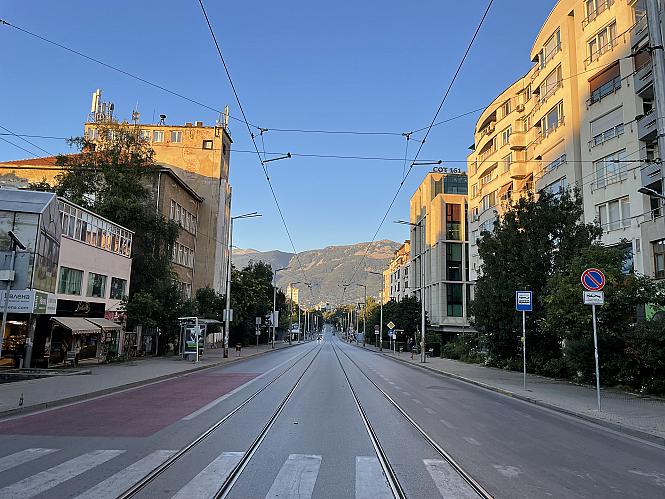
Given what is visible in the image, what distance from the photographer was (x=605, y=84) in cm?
3309

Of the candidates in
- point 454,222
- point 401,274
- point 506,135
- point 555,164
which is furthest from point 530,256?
point 401,274

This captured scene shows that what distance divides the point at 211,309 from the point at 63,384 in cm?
3223

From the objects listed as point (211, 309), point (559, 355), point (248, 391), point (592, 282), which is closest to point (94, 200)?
point (211, 309)

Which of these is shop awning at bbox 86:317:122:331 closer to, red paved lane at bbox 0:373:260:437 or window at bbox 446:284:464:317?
red paved lane at bbox 0:373:260:437

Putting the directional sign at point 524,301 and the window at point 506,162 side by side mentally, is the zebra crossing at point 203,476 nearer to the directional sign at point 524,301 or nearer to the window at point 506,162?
the directional sign at point 524,301

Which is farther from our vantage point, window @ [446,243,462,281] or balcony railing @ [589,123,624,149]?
window @ [446,243,462,281]

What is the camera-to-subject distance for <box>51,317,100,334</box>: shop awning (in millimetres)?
25859

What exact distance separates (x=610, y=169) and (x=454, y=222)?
4596 centimetres

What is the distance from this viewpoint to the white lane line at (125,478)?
590cm

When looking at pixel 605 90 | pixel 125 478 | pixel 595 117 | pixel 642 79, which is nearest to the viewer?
pixel 125 478

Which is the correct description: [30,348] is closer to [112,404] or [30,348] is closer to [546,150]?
[112,404]

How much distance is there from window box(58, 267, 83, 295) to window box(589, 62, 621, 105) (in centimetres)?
3294

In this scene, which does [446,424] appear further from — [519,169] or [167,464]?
[519,169]

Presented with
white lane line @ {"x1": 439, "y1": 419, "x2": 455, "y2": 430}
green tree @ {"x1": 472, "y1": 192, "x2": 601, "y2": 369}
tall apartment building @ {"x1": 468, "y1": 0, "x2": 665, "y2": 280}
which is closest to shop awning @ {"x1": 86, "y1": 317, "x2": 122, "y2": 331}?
green tree @ {"x1": 472, "y1": 192, "x2": 601, "y2": 369}
